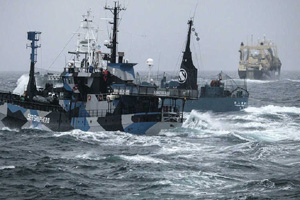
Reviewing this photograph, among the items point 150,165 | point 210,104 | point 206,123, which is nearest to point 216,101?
point 210,104

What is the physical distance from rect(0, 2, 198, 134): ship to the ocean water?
1.01 metres

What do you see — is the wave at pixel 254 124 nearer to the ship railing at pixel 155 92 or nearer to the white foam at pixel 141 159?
the ship railing at pixel 155 92

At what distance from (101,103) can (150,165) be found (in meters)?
14.7

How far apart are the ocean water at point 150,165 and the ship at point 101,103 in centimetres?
101

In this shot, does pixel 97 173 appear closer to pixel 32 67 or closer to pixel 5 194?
pixel 5 194

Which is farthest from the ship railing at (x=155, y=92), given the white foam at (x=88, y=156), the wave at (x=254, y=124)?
the white foam at (x=88, y=156)

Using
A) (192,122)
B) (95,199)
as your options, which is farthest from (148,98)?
(95,199)

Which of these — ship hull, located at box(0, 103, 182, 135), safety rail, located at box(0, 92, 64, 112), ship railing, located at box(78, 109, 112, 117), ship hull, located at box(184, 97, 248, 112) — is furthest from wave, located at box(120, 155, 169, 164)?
ship hull, located at box(184, 97, 248, 112)

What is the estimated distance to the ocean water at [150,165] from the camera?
26.1 metres

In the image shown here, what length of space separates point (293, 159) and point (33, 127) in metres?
22.5

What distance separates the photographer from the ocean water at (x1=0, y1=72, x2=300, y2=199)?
1028 inches

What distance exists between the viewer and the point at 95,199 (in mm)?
24594

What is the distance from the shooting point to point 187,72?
6103 cm

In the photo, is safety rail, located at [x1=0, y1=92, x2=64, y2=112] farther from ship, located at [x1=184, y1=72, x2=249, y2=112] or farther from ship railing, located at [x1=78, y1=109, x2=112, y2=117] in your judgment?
ship, located at [x1=184, y1=72, x2=249, y2=112]
